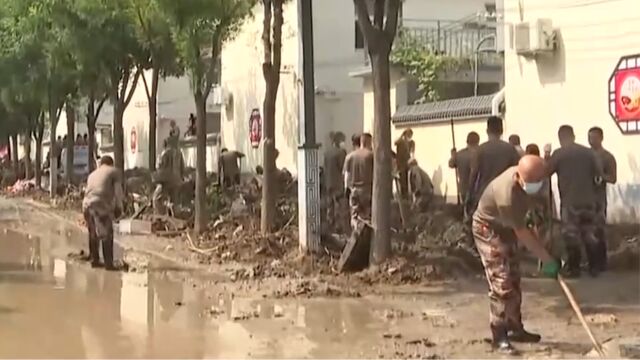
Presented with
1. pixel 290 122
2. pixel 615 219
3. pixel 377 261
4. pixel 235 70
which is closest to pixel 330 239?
pixel 377 261

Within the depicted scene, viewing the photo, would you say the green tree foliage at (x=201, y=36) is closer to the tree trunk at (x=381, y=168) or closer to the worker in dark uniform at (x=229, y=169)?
the tree trunk at (x=381, y=168)

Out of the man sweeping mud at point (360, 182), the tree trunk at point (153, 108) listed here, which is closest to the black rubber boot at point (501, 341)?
the man sweeping mud at point (360, 182)

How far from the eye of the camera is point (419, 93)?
23484 mm

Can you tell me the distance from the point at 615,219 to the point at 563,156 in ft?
13.0

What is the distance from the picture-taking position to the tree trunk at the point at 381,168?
12430mm

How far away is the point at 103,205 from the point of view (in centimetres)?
1457

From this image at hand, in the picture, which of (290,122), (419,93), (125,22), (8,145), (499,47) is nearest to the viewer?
(499,47)

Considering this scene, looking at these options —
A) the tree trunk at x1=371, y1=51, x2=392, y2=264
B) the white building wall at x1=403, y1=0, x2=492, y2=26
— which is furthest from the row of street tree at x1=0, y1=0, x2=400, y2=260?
the white building wall at x1=403, y1=0, x2=492, y2=26

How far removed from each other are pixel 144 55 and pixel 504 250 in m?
15.9

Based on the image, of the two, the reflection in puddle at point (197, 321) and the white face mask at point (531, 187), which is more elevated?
the white face mask at point (531, 187)

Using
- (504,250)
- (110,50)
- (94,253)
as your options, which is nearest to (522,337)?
(504,250)

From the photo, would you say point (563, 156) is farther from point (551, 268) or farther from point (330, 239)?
point (551, 268)

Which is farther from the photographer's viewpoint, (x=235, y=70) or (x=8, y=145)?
(x=8, y=145)

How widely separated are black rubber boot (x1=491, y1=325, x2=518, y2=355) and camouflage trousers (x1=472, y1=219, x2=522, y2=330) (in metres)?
0.03
